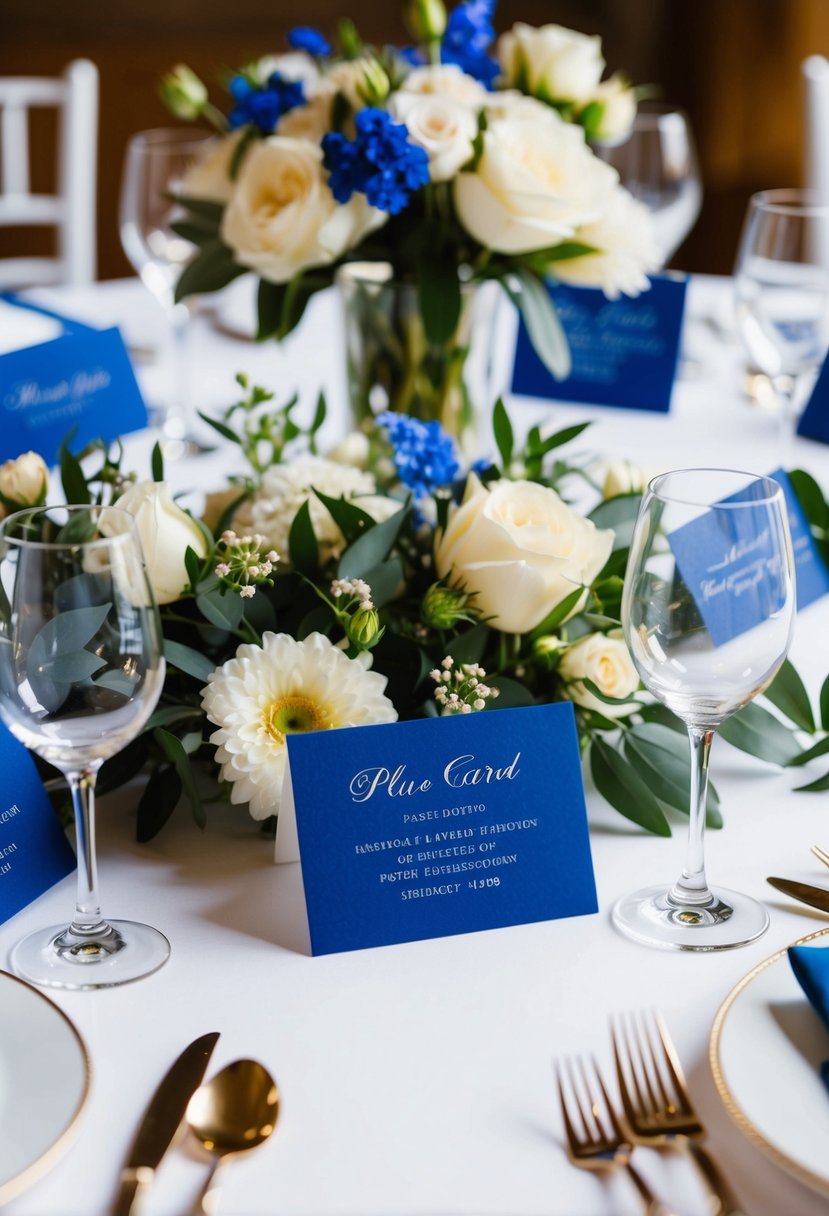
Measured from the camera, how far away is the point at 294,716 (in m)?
0.93

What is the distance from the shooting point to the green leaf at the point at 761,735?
1.07 meters

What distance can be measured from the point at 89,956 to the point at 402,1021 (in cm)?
20

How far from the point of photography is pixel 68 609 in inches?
29.8

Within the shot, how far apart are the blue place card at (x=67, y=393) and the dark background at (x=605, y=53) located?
265cm

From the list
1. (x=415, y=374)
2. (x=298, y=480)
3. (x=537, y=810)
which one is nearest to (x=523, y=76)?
(x=415, y=374)

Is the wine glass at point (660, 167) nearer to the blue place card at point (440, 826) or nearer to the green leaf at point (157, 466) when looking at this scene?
the green leaf at point (157, 466)

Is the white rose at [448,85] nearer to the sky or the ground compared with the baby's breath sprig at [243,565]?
nearer to the sky

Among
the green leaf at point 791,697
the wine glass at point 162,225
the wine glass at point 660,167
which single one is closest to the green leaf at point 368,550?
the green leaf at point 791,697

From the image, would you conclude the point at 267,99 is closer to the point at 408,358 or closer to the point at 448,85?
the point at 448,85

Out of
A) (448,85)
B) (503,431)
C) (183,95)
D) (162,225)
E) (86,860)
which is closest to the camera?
(86,860)

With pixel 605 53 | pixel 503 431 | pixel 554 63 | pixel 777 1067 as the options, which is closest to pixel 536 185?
pixel 554 63

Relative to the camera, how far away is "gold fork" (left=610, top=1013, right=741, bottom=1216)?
0.68m

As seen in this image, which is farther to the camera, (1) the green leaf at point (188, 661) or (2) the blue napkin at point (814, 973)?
(1) the green leaf at point (188, 661)

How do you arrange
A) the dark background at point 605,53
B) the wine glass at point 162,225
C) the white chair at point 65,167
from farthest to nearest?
the dark background at point 605,53 → the white chair at point 65,167 → the wine glass at point 162,225
